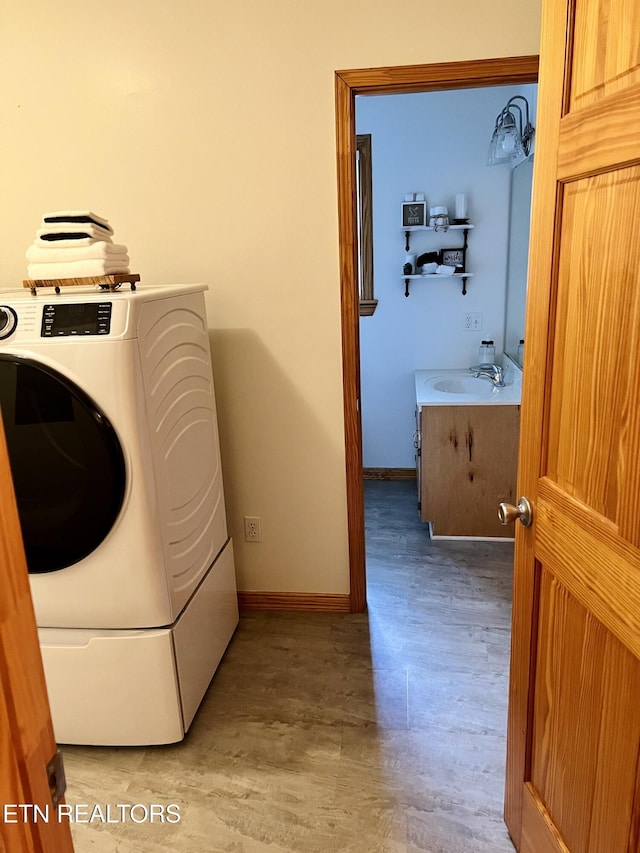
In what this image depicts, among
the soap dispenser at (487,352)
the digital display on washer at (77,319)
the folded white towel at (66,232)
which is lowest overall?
the soap dispenser at (487,352)

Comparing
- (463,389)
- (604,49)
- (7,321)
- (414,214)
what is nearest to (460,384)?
(463,389)

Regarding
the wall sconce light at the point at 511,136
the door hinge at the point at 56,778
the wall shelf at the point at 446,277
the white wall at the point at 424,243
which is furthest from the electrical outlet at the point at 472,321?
the door hinge at the point at 56,778

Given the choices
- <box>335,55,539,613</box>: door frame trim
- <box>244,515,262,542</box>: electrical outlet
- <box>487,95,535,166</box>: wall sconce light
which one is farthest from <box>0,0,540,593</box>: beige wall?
<box>487,95,535,166</box>: wall sconce light

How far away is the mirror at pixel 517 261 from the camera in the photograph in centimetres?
327

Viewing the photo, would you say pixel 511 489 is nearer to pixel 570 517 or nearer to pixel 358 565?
pixel 358 565

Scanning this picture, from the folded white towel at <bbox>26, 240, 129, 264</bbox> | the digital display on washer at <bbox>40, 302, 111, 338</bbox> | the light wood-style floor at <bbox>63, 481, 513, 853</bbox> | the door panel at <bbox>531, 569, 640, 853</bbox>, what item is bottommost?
the light wood-style floor at <bbox>63, 481, 513, 853</bbox>

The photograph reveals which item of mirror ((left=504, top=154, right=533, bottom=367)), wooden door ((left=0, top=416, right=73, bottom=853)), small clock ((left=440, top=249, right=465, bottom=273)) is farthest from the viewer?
small clock ((left=440, top=249, right=465, bottom=273))

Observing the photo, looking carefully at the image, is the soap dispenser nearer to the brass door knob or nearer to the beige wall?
the beige wall

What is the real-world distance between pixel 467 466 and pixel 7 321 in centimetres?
220

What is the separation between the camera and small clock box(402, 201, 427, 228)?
11.7 ft

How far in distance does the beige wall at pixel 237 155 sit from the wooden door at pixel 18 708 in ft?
6.03

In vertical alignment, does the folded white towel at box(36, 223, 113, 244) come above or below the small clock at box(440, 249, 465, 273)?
above

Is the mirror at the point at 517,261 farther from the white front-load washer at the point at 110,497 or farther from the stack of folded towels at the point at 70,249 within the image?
A: the stack of folded towels at the point at 70,249

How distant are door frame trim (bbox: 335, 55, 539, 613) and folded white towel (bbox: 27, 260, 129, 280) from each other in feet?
2.76
